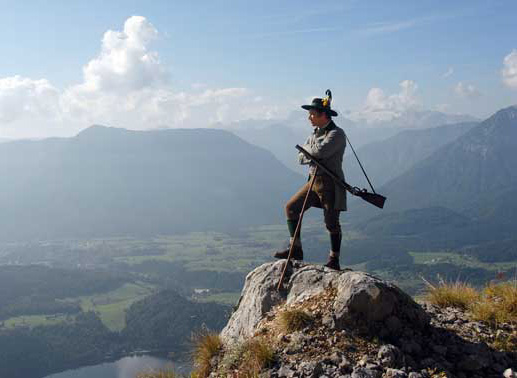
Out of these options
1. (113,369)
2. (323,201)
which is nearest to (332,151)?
(323,201)

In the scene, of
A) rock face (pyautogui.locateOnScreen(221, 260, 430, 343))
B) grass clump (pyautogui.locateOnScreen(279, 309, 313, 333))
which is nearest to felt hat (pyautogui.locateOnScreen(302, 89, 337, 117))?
rock face (pyautogui.locateOnScreen(221, 260, 430, 343))

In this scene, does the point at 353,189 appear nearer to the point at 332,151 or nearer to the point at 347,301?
the point at 332,151

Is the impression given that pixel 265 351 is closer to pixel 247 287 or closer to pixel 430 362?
pixel 430 362

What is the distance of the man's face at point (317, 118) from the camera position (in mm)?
10836

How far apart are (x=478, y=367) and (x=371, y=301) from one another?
6.76 feet

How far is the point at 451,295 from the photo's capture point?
11.3m

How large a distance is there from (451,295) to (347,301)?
3.94 m

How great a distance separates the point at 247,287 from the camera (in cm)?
1195

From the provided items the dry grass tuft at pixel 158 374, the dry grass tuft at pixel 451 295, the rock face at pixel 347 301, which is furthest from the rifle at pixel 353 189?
the dry grass tuft at pixel 158 374

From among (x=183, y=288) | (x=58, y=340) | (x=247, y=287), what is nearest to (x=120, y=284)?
(x=183, y=288)

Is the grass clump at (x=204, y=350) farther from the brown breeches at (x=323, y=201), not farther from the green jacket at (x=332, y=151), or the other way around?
the green jacket at (x=332, y=151)

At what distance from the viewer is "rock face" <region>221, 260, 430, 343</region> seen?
8.60 metres

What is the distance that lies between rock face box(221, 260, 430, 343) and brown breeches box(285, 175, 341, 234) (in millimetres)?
1104

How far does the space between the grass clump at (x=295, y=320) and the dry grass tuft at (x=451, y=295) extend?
3.84m
